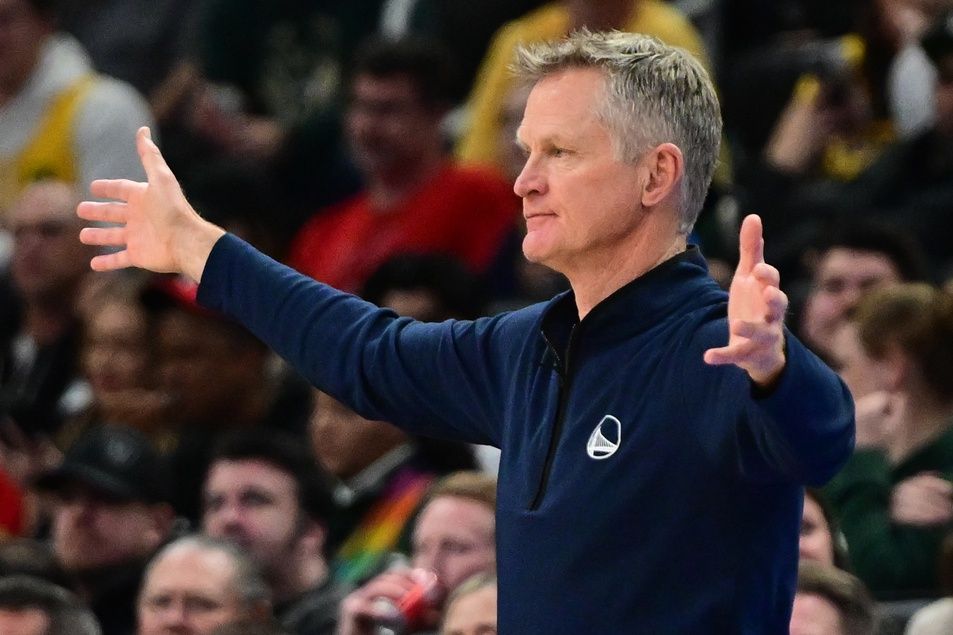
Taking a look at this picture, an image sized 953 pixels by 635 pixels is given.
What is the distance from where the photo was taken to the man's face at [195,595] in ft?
14.4

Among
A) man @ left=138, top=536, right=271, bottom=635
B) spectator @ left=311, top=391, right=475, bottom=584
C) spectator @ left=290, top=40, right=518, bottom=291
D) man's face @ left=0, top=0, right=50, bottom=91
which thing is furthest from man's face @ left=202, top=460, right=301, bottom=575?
man's face @ left=0, top=0, right=50, bottom=91

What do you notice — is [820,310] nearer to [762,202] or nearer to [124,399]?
[762,202]

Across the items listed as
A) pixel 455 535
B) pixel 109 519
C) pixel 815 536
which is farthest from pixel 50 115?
pixel 815 536

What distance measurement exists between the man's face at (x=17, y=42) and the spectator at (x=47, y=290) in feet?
1.74

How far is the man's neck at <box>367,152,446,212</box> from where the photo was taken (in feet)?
20.7

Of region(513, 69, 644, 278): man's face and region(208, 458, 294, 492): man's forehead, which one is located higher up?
region(513, 69, 644, 278): man's face

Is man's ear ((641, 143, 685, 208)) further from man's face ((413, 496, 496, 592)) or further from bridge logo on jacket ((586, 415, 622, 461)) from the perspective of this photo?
man's face ((413, 496, 496, 592))

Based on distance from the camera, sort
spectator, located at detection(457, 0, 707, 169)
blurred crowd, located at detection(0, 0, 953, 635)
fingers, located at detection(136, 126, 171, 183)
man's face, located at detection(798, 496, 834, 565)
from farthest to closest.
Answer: spectator, located at detection(457, 0, 707, 169), blurred crowd, located at detection(0, 0, 953, 635), man's face, located at detection(798, 496, 834, 565), fingers, located at detection(136, 126, 171, 183)

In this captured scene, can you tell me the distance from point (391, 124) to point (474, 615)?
2782 mm

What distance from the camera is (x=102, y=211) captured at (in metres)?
2.72

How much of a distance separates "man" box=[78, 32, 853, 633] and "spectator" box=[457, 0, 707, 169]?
3.67 m

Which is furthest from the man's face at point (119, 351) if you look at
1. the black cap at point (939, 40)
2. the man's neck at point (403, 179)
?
the black cap at point (939, 40)

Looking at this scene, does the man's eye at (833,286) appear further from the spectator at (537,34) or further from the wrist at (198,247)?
Answer: the wrist at (198,247)

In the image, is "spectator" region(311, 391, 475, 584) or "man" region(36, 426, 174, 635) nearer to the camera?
"spectator" region(311, 391, 475, 584)
